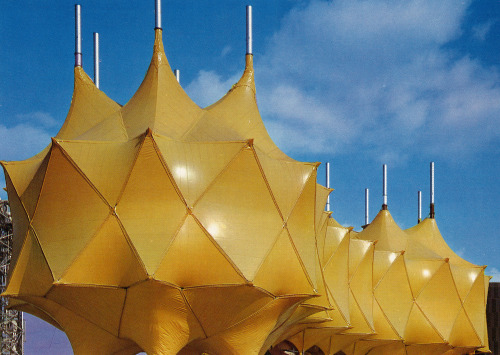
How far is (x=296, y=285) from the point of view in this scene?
64.3 feet

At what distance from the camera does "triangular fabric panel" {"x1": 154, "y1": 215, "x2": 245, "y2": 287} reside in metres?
17.8

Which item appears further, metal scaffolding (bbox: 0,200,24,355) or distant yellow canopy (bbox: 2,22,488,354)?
metal scaffolding (bbox: 0,200,24,355)

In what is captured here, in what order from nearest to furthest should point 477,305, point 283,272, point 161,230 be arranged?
point 161,230, point 283,272, point 477,305

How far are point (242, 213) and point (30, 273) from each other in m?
6.11

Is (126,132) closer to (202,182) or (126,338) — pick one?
(202,182)

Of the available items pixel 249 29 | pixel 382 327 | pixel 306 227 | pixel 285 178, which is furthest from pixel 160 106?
pixel 382 327

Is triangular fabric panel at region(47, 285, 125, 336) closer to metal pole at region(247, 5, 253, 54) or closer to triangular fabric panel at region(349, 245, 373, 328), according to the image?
metal pole at region(247, 5, 253, 54)

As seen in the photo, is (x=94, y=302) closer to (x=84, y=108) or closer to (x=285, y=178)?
(x=285, y=178)

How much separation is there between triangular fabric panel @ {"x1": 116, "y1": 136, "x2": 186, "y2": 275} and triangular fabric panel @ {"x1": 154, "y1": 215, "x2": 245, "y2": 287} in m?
0.35

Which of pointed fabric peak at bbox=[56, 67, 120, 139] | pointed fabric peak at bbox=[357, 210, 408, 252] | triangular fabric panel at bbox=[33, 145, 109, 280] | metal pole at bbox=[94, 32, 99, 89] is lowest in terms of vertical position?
triangular fabric panel at bbox=[33, 145, 109, 280]

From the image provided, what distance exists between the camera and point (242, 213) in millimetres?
18766

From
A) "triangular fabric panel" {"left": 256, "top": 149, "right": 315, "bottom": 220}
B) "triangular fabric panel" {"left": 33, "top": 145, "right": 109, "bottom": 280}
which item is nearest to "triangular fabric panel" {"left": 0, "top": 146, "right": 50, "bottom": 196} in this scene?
"triangular fabric panel" {"left": 33, "top": 145, "right": 109, "bottom": 280}

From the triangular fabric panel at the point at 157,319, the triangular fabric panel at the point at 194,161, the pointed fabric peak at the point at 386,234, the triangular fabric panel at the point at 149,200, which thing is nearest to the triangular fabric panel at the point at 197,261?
the triangular fabric panel at the point at 149,200

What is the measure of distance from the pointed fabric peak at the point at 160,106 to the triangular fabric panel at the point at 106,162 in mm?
1394
